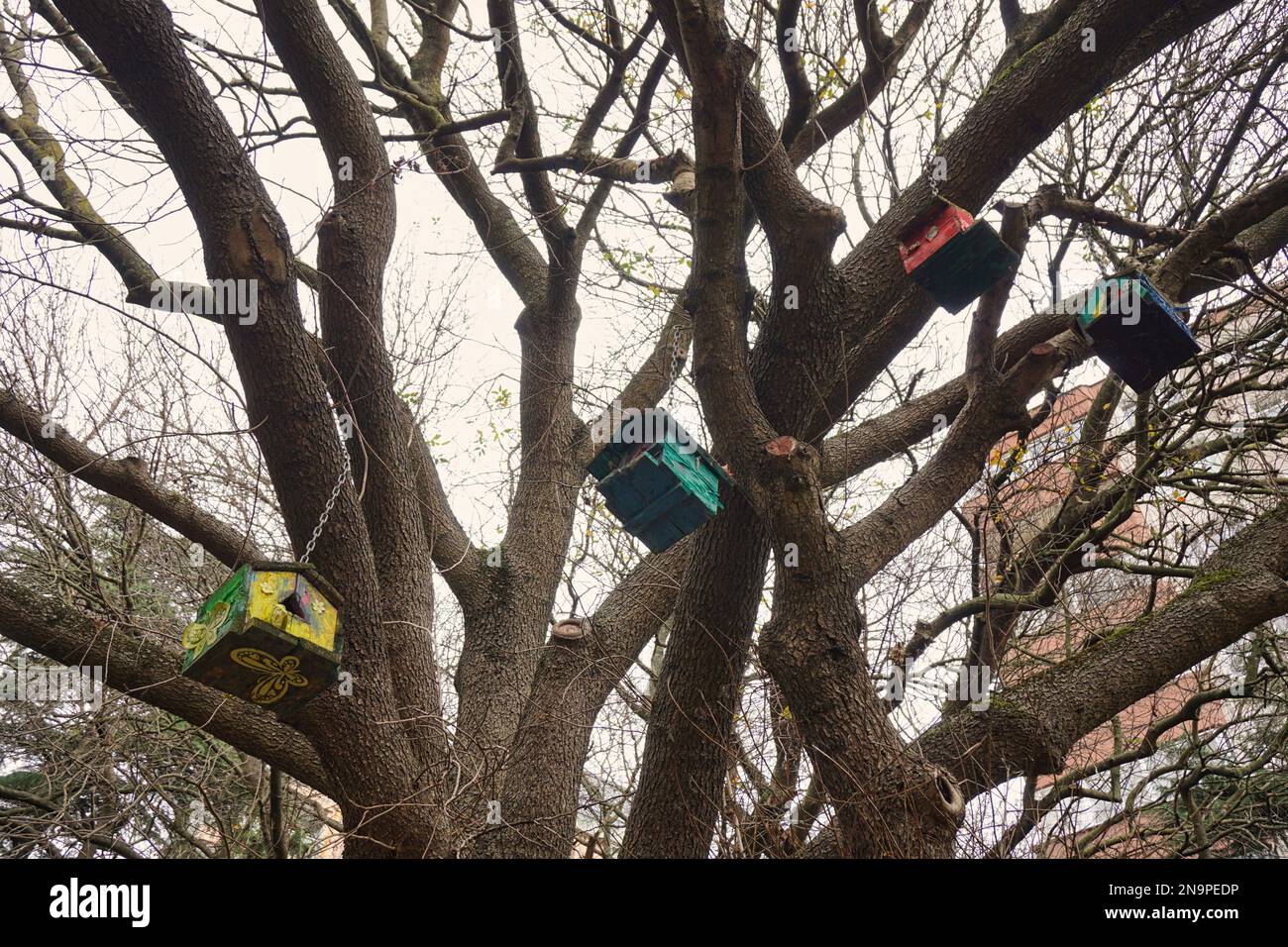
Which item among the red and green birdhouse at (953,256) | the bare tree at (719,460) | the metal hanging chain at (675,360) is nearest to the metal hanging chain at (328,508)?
the bare tree at (719,460)

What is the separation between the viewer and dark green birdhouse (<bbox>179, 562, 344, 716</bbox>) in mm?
2607

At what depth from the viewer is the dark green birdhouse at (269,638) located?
Answer: 2607mm

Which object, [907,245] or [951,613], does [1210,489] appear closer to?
[951,613]

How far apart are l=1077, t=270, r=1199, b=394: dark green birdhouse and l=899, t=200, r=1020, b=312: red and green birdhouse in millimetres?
451

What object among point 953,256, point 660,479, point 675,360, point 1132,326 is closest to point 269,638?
point 660,479

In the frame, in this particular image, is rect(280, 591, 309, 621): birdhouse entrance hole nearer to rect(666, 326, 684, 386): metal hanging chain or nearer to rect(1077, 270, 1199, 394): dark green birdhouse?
rect(666, 326, 684, 386): metal hanging chain

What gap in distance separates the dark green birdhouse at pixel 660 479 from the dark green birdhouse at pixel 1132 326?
1.46 m

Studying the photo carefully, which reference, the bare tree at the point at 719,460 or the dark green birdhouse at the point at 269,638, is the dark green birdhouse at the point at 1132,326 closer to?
the bare tree at the point at 719,460

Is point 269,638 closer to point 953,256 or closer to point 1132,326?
point 953,256

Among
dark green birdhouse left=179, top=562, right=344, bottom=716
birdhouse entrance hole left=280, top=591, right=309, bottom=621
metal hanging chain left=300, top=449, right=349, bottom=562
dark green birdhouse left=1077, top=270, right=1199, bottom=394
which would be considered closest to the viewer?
dark green birdhouse left=179, top=562, right=344, bottom=716

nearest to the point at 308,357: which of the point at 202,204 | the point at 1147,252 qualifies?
the point at 202,204

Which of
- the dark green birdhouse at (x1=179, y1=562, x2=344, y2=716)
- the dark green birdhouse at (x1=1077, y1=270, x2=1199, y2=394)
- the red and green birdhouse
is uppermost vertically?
the red and green birdhouse

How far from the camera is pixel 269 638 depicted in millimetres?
2596

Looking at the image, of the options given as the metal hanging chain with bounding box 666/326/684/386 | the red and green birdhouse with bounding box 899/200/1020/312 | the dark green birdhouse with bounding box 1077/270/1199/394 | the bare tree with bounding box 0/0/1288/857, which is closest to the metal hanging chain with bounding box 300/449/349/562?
the bare tree with bounding box 0/0/1288/857
